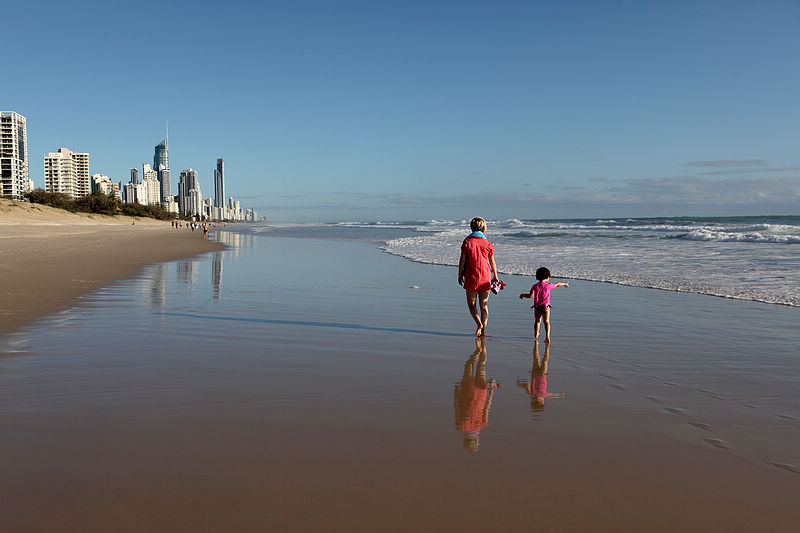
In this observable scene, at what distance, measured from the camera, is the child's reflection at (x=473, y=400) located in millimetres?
3607

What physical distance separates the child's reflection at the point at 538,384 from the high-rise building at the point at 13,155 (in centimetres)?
16365

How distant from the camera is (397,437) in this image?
3.48 m

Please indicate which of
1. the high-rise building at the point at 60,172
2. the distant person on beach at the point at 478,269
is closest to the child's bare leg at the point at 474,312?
the distant person on beach at the point at 478,269

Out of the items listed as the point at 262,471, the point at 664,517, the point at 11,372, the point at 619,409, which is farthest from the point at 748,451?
the point at 11,372

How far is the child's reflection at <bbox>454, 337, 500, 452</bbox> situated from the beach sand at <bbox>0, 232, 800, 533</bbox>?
0.04 m

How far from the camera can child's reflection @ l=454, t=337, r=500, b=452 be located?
3.61 m

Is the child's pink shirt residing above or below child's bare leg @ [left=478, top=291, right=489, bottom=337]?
above

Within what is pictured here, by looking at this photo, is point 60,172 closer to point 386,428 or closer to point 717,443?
point 386,428

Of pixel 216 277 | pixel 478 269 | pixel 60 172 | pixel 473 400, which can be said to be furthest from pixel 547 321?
pixel 60 172

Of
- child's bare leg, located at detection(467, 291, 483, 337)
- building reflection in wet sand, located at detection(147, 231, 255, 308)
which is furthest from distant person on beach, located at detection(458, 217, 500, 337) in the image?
building reflection in wet sand, located at detection(147, 231, 255, 308)

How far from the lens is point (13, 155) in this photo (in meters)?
151

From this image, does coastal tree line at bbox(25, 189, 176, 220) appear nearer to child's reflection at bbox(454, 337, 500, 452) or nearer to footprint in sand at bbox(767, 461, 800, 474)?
child's reflection at bbox(454, 337, 500, 452)

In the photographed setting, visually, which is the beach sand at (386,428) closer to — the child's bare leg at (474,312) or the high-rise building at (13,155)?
the child's bare leg at (474,312)

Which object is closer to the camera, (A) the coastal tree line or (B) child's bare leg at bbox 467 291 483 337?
(B) child's bare leg at bbox 467 291 483 337
